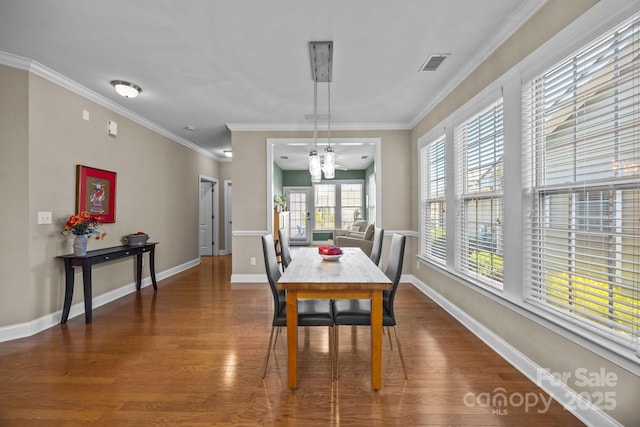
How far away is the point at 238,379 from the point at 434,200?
316cm

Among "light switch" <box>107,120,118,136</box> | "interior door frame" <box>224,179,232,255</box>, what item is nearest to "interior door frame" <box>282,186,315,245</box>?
"interior door frame" <box>224,179,232,255</box>

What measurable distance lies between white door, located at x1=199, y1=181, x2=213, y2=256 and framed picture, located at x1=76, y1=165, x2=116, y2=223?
3.37m

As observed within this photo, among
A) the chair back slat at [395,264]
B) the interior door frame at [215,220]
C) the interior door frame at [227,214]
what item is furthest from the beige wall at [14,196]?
the interior door frame at [227,214]

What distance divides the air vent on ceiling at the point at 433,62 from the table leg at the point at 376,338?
226 cm

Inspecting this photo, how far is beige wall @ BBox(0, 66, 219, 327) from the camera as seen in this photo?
9.00 feet

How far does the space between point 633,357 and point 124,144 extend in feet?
17.6

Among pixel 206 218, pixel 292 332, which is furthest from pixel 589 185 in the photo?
pixel 206 218

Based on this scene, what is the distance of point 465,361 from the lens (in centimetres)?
231

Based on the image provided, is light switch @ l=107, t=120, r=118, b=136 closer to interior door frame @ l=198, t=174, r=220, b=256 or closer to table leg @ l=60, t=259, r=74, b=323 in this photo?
table leg @ l=60, t=259, r=74, b=323

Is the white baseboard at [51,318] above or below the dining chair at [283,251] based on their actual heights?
below

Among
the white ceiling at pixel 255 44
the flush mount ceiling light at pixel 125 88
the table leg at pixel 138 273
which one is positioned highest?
the white ceiling at pixel 255 44

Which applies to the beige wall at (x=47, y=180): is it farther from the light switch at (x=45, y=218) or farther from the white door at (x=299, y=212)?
the white door at (x=299, y=212)

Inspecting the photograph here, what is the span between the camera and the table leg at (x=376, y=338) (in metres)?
1.94

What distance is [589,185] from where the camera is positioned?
5.37 ft
